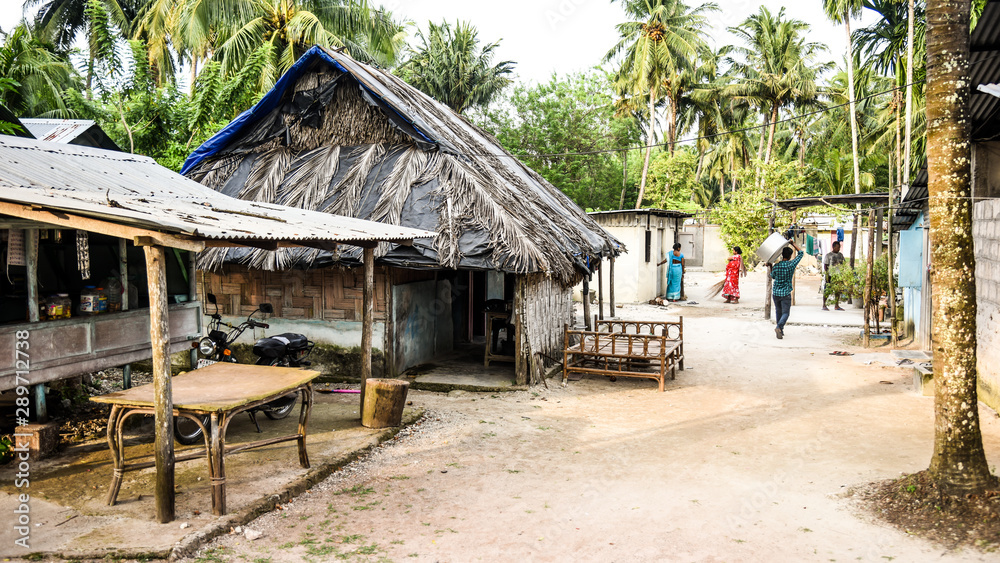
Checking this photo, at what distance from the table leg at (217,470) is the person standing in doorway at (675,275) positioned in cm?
1827

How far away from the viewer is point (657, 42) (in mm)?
31438

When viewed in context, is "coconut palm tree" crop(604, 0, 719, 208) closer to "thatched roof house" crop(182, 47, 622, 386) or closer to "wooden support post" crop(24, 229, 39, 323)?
"thatched roof house" crop(182, 47, 622, 386)

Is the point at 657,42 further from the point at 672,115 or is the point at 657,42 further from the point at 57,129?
the point at 57,129

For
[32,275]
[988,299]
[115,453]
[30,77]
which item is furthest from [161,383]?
[30,77]

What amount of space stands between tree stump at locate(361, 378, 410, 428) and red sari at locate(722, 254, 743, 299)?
15.7 m

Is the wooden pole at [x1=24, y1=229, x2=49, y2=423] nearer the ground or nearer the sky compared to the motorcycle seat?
nearer the sky

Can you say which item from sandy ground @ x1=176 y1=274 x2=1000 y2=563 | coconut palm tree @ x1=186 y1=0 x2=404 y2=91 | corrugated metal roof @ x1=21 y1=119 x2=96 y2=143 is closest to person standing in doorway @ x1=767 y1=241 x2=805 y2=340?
sandy ground @ x1=176 y1=274 x2=1000 y2=563

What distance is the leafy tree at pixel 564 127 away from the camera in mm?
36188

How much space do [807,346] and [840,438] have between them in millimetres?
6584

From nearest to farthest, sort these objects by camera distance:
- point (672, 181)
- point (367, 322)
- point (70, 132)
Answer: point (367, 322) < point (70, 132) < point (672, 181)

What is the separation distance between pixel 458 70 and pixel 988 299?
30281 millimetres

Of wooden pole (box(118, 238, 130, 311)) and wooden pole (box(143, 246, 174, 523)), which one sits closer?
wooden pole (box(143, 246, 174, 523))

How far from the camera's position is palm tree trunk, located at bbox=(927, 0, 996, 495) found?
5012 mm

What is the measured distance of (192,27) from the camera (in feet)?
61.7
